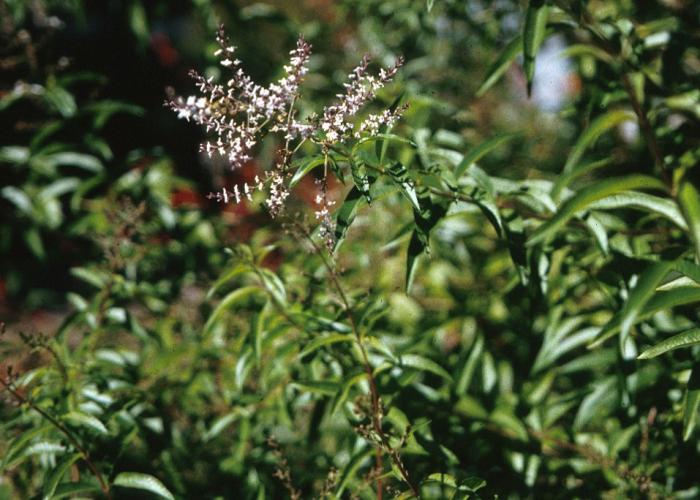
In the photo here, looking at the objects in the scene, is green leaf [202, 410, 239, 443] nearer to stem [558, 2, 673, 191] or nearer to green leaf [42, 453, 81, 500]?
green leaf [42, 453, 81, 500]

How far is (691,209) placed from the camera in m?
0.77

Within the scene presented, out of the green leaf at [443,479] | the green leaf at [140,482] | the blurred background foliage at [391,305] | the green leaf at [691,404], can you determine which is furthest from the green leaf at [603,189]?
the green leaf at [140,482]

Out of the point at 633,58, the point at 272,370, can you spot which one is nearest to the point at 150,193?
the point at 272,370

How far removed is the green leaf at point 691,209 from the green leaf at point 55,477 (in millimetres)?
1203

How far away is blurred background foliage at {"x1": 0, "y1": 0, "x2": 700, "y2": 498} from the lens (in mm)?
1198

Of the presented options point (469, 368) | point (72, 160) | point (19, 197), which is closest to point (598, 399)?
point (469, 368)

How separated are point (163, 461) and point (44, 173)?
3.75ft

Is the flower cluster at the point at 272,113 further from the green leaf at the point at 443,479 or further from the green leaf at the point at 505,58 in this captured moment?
the green leaf at the point at 443,479

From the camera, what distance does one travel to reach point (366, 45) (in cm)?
282

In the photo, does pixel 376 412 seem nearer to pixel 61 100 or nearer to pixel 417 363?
pixel 417 363

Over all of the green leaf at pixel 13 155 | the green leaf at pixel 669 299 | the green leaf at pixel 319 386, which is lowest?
the green leaf at pixel 319 386

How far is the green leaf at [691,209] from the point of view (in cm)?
74

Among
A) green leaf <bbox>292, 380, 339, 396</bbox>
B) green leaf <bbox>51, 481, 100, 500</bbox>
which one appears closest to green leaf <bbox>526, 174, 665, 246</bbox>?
green leaf <bbox>292, 380, 339, 396</bbox>

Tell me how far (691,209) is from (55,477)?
1.23 meters
